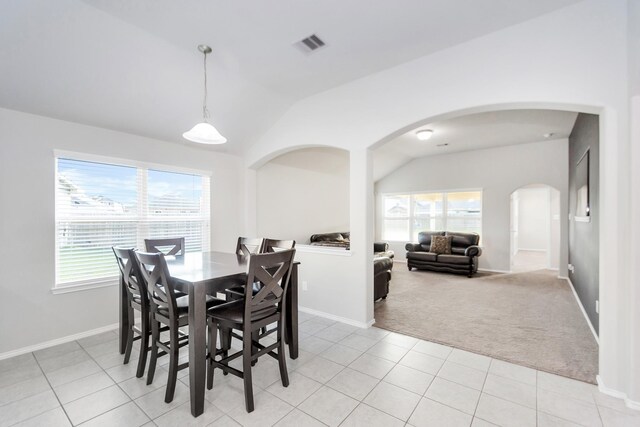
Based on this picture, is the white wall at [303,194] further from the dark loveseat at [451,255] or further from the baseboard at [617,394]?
the baseboard at [617,394]

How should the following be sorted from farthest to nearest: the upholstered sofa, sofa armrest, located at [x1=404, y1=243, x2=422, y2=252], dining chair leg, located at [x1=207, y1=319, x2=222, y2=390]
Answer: sofa armrest, located at [x1=404, y1=243, x2=422, y2=252], the upholstered sofa, dining chair leg, located at [x1=207, y1=319, x2=222, y2=390]

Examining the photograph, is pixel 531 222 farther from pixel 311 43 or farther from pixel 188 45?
pixel 188 45

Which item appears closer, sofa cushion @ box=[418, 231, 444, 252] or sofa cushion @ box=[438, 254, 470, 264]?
sofa cushion @ box=[438, 254, 470, 264]

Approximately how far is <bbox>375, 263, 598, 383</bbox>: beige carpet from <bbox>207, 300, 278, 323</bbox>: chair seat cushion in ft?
5.96

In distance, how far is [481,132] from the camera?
222 inches

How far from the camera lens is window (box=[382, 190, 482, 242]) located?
738cm

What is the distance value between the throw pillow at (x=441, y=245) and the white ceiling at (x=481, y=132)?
2225mm

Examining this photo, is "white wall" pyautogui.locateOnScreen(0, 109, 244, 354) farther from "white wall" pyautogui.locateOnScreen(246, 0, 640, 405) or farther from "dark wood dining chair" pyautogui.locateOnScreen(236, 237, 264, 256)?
"white wall" pyautogui.locateOnScreen(246, 0, 640, 405)

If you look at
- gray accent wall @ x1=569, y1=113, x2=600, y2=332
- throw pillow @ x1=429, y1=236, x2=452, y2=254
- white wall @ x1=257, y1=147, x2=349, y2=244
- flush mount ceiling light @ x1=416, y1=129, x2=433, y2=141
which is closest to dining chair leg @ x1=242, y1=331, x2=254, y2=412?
white wall @ x1=257, y1=147, x2=349, y2=244

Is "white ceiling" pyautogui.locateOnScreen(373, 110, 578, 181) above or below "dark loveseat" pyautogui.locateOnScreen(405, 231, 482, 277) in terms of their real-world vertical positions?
above

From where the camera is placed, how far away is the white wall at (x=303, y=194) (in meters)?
5.23

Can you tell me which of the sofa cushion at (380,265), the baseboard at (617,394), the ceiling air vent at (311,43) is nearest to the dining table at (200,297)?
the sofa cushion at (380,265)

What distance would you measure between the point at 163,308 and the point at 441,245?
632 centimetres

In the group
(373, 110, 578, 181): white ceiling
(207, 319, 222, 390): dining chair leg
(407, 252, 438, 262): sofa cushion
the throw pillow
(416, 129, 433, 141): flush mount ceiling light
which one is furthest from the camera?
the throw pillow
